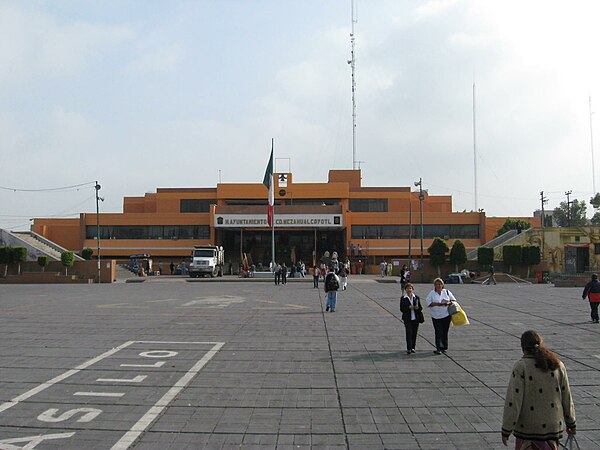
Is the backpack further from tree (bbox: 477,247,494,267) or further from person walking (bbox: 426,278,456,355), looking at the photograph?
tree (bbox: 477,247,494,267)

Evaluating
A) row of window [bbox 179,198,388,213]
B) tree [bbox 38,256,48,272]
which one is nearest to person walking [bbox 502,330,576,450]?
tree [bbox 38,256,48,272]

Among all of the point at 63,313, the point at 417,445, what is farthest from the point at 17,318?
the point at 417,445

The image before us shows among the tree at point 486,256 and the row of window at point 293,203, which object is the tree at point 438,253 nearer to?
the tree at point 486,256

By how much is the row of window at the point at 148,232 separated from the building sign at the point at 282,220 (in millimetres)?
4921

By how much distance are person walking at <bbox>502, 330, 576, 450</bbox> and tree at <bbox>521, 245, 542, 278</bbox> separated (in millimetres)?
48154

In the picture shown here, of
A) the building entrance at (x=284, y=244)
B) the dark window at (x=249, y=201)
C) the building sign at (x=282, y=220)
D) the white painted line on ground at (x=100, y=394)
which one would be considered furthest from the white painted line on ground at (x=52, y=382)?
the dark window at (x=249, y=201)

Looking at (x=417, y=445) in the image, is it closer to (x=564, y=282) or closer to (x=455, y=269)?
(x=564, y=282)

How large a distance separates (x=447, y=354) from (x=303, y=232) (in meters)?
59.0

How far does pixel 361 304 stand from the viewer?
916 inches

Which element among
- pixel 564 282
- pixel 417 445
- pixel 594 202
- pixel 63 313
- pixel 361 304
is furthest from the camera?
pixel 594 202

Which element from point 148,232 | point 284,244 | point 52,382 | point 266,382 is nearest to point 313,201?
point 284,244

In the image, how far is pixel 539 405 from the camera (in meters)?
4.39

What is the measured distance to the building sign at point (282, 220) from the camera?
206ft

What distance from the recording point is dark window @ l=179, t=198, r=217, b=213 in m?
72.6
